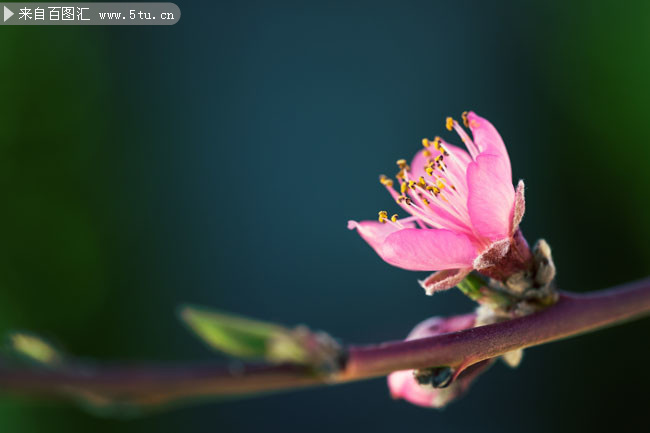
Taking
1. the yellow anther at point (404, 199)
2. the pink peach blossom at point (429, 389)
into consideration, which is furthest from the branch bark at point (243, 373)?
the yellow anther at point (404, 199)

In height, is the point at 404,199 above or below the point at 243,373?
above

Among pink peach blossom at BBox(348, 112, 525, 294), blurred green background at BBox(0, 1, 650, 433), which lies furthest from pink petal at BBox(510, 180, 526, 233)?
blurred green background at BBox(0, 1, 650, 433)

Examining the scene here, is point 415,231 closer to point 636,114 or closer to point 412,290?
point 636,114

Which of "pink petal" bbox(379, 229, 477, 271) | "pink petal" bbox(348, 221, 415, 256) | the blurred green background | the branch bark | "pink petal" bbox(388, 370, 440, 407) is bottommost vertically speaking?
"pink petal" bbox(388, 370, 440, 407)

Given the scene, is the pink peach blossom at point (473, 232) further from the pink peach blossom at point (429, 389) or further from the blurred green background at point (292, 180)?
the blurred green background at point (292, 180)

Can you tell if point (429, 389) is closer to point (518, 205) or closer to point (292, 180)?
point (518, 205)

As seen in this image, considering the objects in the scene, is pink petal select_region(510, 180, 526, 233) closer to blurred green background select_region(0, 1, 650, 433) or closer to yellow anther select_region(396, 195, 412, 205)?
yellow anther select_region(396, 195, 412, 205)

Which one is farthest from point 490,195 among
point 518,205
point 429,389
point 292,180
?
point 292,180
